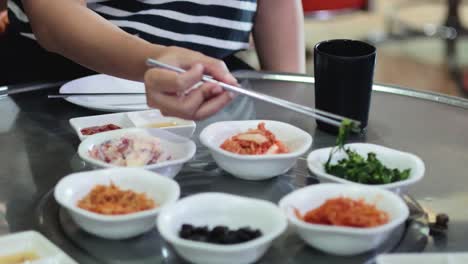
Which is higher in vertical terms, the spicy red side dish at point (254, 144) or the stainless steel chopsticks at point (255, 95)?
the stainless steel chopsticks at point (255, 95)

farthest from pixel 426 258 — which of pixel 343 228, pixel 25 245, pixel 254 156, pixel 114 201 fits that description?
pixel 25 245

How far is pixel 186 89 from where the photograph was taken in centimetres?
127

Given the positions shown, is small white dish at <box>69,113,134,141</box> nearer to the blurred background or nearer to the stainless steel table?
the stainless steel table

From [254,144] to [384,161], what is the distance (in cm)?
22

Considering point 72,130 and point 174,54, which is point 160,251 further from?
point 72,130

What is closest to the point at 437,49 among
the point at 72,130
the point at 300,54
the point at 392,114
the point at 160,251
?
the point at 300,54

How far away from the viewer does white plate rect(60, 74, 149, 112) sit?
157 centimetres

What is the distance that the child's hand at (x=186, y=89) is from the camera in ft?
4.16

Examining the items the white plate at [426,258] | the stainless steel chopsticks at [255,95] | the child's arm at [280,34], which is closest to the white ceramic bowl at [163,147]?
the stainless steel chopsticks at [255,95]

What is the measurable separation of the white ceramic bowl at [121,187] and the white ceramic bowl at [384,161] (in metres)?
0.25

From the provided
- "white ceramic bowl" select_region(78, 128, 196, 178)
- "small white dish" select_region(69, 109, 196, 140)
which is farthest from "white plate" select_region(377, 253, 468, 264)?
"small white dish" select_region(69, 109, 196, 140)

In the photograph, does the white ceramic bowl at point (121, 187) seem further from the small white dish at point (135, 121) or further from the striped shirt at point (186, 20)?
the striped shirt at point (186, 20)

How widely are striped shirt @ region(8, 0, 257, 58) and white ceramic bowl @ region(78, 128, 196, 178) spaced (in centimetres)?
47

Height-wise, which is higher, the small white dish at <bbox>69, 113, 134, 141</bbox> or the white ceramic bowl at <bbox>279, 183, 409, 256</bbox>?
the small white dish at <bbox>69, 113, 134, 141</bbox>
